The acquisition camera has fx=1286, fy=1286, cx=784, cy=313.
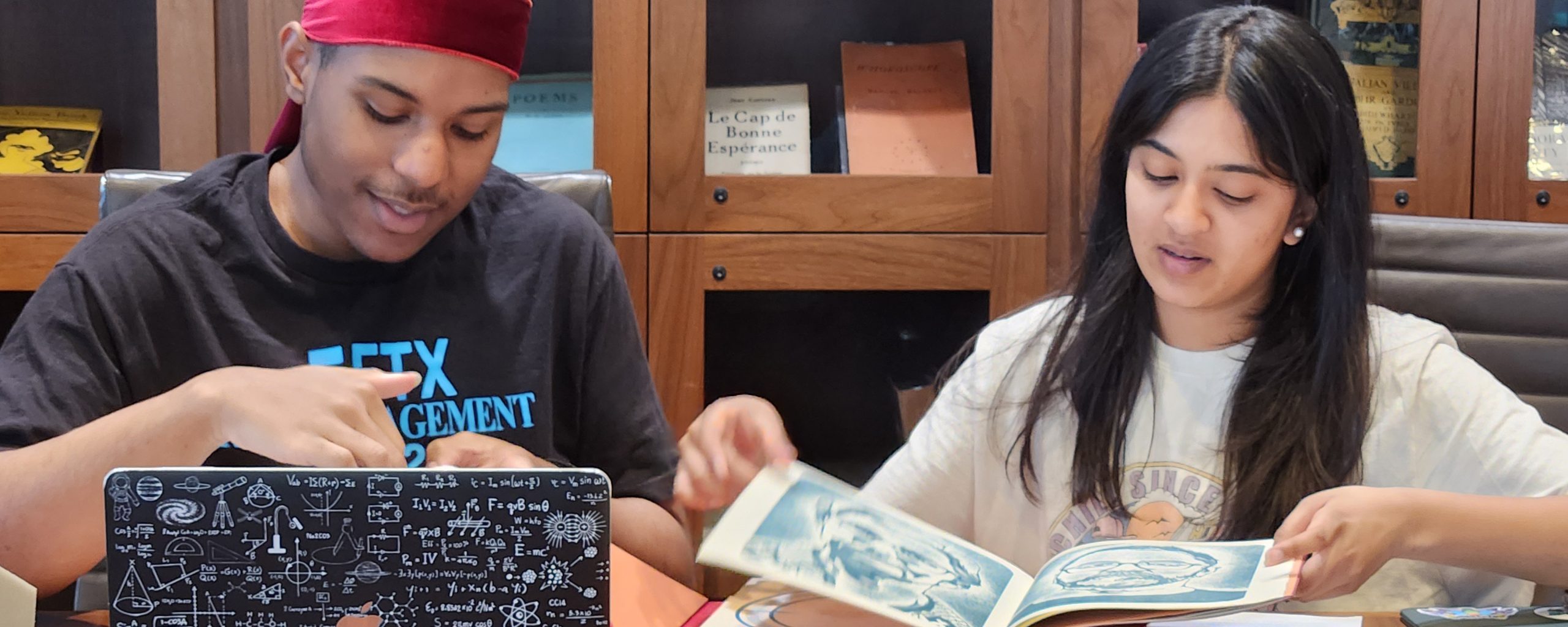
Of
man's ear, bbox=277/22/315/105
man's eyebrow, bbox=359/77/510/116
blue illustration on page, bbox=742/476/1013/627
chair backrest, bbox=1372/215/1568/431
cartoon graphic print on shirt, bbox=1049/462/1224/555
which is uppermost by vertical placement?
man's ear, bbox=277/22/315/105

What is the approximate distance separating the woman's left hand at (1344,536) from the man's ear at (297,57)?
0.89 m

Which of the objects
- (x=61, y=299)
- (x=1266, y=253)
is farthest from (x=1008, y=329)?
(x=61, y=299)

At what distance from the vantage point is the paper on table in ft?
2.65

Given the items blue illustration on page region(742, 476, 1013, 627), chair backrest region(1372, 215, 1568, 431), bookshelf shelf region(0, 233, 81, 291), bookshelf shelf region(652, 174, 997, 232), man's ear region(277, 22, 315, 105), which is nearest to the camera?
blue illustration on page region(742, 476, 1013, 627)

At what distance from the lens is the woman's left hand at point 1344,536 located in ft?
2.69

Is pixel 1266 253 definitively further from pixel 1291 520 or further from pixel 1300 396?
pixel 1291 520

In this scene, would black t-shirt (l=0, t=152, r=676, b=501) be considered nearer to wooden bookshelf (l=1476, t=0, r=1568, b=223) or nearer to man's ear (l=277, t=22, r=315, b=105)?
man's ear (l=277, t=22, r=315, b=105)

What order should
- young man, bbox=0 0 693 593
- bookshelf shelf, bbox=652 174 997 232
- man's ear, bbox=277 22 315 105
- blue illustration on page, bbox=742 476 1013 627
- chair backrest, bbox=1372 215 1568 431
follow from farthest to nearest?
bookshelf shelf, bbox=652 174 997 232
chair backrest, bbox=1372 215 1568 431
man's ear, bbox=277 22 315 105
young man, bbox=0 0 693 593
blue illustration on page, bbox=742 476 1013 627

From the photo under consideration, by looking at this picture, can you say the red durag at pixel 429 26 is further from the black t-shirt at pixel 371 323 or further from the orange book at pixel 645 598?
the orange book at pixel 645 598

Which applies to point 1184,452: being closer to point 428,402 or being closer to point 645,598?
point 645,598

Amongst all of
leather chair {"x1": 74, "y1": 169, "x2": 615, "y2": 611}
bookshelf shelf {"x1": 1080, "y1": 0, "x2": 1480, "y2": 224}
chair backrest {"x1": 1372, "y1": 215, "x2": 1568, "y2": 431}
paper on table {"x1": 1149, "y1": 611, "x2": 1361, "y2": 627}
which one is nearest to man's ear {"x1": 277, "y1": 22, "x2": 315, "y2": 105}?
leather chair {"x1": 74, "y1": 169, "x2": 615, "y2": 611}

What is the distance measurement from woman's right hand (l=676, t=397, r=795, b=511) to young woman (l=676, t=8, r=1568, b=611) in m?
0.36

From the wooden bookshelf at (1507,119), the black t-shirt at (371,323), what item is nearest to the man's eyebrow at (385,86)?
the black t-shirt at (371,323)

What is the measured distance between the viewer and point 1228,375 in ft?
4.00
